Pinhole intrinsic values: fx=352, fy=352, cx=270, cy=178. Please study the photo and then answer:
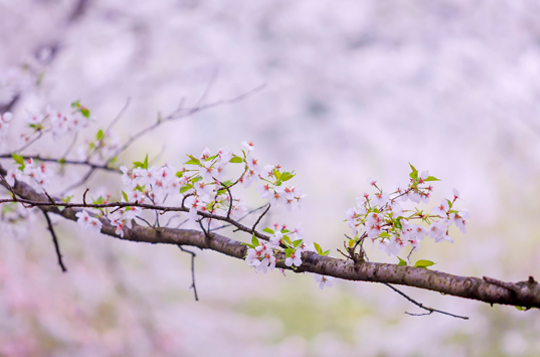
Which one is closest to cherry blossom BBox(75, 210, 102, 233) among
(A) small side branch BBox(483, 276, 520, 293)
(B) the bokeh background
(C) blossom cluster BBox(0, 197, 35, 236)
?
(C) blossom cluster BBox(0, 197, 35, 236)

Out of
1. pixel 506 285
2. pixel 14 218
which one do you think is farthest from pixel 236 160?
pixel 14 218

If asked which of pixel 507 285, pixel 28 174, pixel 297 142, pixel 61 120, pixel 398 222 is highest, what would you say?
pixel 297 142

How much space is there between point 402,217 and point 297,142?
6.64 feet

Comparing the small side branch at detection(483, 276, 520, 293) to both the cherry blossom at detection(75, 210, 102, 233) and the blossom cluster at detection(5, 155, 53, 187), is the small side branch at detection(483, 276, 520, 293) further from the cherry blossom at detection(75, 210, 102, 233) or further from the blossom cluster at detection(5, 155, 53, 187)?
the blossom cluster at detection(5, 155, 53, 187)

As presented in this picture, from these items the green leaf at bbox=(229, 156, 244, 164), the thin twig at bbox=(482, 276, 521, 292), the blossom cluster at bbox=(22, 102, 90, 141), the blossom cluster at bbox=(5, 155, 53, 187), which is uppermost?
the blossom cluster at bbox=(22, 102, 90, 141)

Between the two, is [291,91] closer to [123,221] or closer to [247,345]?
[247,345]

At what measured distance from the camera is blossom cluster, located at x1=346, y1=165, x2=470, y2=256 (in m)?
0.59

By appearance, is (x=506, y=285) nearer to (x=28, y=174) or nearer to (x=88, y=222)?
(x=88, y=222)

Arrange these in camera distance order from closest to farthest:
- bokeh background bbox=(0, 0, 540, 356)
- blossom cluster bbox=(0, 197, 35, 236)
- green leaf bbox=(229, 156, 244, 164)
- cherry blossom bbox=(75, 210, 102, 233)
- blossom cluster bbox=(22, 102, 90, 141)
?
green leaf bbox=(229, 156, 244, 164), cherry blossom bbox=(75, 210, 102, 233), blossom cluster bbox=(22, 102, 90, 141), blossom cluster bbox=(0, 197, 35, 236), bokeh background bbox=(0, 0, 540, 356)

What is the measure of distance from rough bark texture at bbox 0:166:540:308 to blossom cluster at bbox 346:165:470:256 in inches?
2.1

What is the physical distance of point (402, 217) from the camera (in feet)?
1.93

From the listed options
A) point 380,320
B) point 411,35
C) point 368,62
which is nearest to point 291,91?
point 368,62

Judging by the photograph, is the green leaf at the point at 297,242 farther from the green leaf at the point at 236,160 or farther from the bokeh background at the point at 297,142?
the bokeh background at the point at 297,142

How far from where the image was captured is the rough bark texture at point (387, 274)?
1.51 feet
